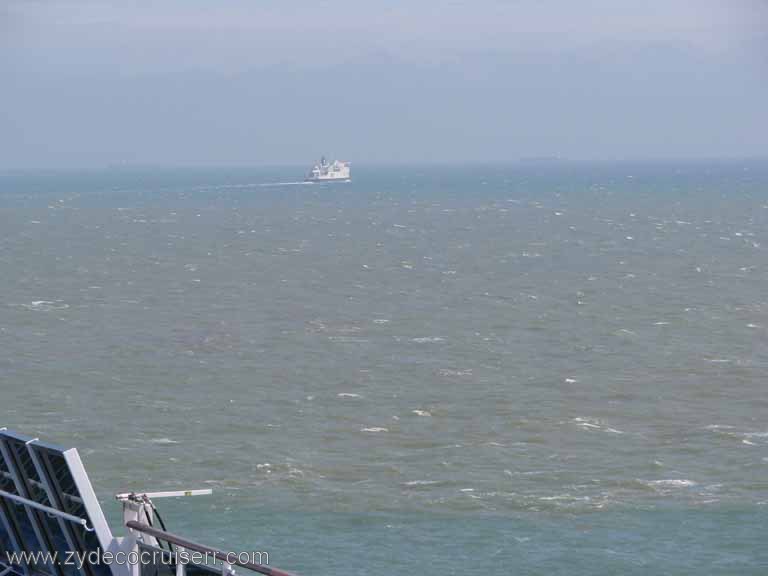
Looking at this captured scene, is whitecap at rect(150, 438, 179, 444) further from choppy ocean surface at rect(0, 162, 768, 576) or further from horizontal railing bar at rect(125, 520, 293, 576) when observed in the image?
horizontal railing bar at rect(125, 520, 293, 576)

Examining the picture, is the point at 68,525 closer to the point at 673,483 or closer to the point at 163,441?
the point at 673,483

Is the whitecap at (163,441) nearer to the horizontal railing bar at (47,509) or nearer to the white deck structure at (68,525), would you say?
the white deck structure at (68,525)

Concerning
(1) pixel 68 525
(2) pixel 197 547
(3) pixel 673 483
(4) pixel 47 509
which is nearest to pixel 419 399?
(3) pixel 673 483

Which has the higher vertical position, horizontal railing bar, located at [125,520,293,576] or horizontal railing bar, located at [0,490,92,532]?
horizontal railing bar, located at [125,520,293,576]

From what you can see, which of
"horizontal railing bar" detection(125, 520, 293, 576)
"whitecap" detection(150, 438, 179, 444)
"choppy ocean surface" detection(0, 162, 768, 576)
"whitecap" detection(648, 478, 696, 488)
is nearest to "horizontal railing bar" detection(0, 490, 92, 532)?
"horizontal railing bar" detection(125, 520, 293, 576)

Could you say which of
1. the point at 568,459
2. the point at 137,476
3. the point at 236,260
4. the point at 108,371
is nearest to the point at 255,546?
the point at 137,476

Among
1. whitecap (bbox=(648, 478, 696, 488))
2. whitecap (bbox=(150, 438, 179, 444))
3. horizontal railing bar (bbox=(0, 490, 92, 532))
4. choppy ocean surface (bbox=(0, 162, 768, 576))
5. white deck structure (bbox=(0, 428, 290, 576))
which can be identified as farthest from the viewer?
whitecap (bbox=(150, 438, 179, 444))

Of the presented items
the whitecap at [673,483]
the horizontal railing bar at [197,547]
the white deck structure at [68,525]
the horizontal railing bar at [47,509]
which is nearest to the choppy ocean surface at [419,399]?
the whitecap at [673,483]
